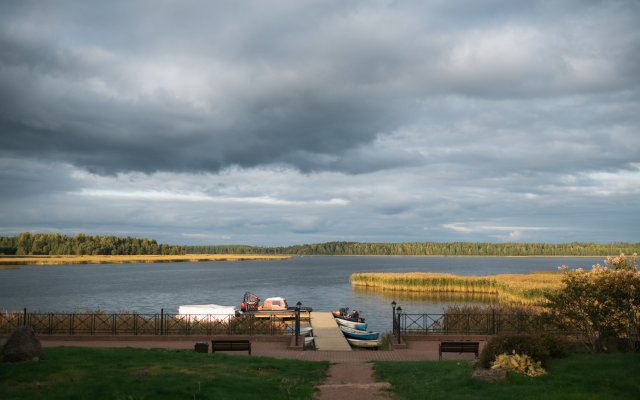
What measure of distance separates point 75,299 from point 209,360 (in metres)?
54.6

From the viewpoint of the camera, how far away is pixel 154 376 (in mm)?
14414

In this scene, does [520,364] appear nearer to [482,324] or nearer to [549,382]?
[549,382]

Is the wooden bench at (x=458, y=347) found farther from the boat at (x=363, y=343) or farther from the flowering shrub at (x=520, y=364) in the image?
the boat at (x=363, y=343)

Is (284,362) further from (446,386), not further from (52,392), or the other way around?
(52,392)

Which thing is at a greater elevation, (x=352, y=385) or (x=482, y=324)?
(x=352, y=385)

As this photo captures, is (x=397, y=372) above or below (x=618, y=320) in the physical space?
below

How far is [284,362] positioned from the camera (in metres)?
18.8

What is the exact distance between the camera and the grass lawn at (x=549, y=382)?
12664 mm

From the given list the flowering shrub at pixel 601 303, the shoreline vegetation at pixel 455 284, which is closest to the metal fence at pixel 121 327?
the flowering shrub at pixel 601 303

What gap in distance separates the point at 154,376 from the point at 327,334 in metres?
16.7

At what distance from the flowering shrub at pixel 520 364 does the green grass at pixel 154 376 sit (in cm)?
538

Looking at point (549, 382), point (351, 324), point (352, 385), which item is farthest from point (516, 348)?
point (351, 324)

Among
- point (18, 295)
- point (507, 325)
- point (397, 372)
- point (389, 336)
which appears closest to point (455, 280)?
point (507, 325)

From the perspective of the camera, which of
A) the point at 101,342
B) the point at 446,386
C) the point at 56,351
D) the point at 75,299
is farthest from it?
the point at 75,299
